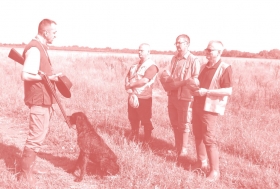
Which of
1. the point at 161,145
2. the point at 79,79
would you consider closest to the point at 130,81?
the point at 161,145

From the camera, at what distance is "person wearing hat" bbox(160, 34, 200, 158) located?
5184mm

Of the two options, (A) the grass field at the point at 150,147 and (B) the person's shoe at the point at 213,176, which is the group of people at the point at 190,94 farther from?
(A) the grass field at the point at 150,147

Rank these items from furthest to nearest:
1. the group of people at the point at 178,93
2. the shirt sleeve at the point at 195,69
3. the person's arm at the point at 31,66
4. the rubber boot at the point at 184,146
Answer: the rubber boot at the point at 184,146 < the shirt sleeve at the point at 195,69 < the group of people at the point at 178,93 < the person's arm at the point at 31,66

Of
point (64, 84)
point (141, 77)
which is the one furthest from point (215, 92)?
point (64, 84)

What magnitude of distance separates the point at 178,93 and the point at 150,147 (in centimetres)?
132

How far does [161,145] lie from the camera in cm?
619

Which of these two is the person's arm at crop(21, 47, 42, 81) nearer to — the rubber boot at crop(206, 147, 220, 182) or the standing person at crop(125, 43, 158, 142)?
the standing person at crop(125, 43, 158, 142)

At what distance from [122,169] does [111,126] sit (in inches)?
106

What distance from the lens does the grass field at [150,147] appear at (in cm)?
433

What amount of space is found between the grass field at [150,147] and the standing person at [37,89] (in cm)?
40

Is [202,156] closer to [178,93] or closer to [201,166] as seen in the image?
[201,166]

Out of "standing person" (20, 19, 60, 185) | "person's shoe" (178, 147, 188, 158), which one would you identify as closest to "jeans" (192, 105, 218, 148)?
→ "person's shoe" (178, 147, 188, 158)

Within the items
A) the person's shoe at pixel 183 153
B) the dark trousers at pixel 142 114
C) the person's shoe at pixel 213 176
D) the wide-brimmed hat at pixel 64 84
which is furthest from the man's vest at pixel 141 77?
the person's shoe at pixel 213 176

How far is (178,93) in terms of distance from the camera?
17.5 ft
